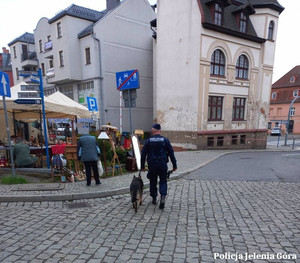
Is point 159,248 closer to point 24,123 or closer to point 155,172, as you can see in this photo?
point 155,172

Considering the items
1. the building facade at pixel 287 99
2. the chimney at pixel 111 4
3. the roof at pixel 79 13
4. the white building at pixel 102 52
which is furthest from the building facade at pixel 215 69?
the building facade at pixel 287 99

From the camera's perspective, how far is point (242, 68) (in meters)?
17.2

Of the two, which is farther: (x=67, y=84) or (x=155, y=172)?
(x=67, y=84)

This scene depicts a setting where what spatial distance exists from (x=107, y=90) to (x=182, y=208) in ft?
57.5

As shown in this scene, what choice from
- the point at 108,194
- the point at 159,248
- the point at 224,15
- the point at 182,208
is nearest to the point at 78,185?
the point at 108,194

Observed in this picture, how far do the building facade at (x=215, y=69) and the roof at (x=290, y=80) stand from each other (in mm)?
29744

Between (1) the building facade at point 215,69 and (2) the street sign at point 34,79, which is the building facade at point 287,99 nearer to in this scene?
(1) the building facade at point 215,69

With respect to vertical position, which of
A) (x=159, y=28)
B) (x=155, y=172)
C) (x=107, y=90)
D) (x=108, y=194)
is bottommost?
(x=108, y=194)

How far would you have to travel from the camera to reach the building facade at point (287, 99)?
41.0 meters

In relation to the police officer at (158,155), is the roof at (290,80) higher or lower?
higher

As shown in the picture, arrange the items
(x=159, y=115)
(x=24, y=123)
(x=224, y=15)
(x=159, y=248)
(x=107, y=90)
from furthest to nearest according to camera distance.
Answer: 1. (x=107, y=90)
2. (x=159, y=115)
3. (x=224, y=15)
4. (x=24, y=123)
5. (x=159, y=248)

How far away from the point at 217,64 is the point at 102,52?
1069 centimetres

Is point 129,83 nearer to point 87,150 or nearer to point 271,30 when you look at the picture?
point 87,150

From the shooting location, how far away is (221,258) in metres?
2.89
